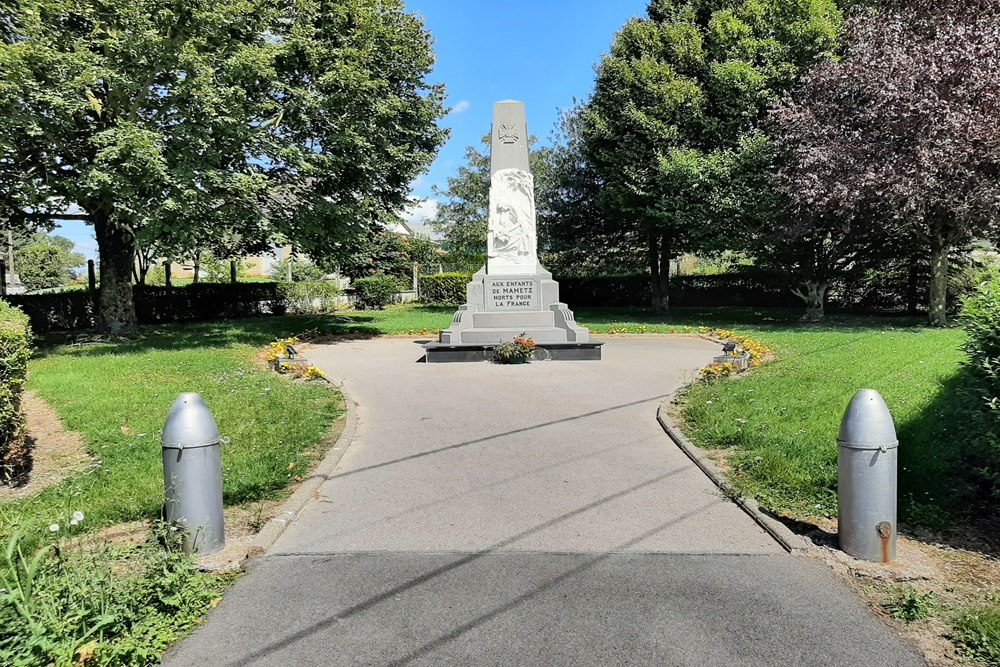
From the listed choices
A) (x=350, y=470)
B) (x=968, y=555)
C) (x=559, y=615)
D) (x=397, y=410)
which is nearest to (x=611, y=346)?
(x=397, y=410)

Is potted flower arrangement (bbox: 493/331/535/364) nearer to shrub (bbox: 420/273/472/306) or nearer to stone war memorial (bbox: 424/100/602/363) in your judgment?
stone war memorial (bbox: 424/100/602/363)

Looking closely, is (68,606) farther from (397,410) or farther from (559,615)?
(397,410)

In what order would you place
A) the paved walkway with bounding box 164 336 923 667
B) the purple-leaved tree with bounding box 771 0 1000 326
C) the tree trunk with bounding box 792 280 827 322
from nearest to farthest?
the paved walkway with bounding box 164 336 923 667 → the purple-leaved tree with bounding box 771 0 1000 326 → the tree trunk with bounding box 792 280 827 322

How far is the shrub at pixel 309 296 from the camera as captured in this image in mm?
28828

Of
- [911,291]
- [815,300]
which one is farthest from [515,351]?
[911,291]

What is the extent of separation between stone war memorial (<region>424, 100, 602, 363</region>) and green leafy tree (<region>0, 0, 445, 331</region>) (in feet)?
11.0

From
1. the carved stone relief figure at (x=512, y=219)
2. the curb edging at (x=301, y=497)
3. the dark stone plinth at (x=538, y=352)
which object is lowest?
the curb edging at (x=301, y=497)

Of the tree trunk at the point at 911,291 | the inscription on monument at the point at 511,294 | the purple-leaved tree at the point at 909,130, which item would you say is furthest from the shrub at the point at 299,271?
the tree trunk at the point at 911,291

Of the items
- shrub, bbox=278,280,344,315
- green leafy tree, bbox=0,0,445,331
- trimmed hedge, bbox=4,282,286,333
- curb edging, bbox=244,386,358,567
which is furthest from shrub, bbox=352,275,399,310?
curb edging, bbox=244,386,358,567

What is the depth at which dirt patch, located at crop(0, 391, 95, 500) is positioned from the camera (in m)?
5.04

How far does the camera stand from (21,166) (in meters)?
12.9

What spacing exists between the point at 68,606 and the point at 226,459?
8.68 ft

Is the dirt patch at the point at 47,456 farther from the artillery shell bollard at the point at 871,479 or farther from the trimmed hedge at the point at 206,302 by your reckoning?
the trimmed hedge at the point at 206,302

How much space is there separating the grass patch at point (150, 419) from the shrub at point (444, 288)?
22.8m
